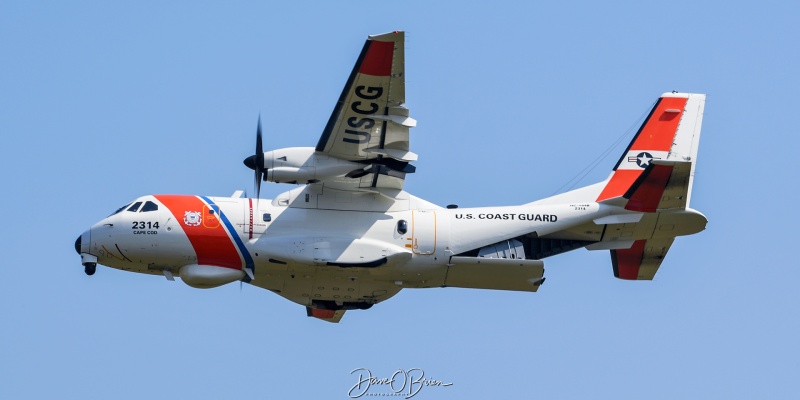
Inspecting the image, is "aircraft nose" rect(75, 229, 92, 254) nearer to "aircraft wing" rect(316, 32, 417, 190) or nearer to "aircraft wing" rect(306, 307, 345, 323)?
"aircraft wing" rect(316, 32, 417, 190)

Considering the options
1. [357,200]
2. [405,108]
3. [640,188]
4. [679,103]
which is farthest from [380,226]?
[679,103]

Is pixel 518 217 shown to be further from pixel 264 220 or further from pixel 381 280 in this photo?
pixel 264 220

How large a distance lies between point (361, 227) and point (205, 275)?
3.06 metres

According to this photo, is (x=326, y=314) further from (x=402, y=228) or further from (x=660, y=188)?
(x=660, y=188)

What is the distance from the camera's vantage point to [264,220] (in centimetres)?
2569

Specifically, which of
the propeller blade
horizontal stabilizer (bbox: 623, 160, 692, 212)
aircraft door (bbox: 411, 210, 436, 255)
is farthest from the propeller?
horizontal stabilizer (bbox: 623, 160, 692, 212)

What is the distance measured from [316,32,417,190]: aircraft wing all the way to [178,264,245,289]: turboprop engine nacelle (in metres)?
2.55

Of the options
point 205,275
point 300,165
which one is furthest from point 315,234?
point 205,275

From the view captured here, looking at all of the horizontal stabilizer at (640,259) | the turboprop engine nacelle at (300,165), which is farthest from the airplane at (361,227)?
the horizontal stabilizer at (640,259)

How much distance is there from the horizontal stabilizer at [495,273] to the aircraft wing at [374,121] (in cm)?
205

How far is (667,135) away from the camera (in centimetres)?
2791

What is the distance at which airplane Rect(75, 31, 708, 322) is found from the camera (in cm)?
2519

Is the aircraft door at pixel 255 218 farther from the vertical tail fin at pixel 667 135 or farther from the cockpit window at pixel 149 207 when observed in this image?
the vertical tail fin at pixel 667 135

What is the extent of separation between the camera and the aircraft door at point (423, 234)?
2569 cm
